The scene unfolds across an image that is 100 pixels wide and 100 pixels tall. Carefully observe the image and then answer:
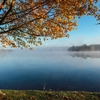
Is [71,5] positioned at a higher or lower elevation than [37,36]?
higher

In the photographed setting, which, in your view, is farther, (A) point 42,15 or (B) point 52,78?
(B) point 52,78

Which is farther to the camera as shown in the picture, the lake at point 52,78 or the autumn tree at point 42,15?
the lake at point 52,78

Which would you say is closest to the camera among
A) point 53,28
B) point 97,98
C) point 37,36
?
point 53,28

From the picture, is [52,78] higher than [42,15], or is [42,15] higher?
[42,15]

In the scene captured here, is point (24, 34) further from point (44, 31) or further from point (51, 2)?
point (51, 2)

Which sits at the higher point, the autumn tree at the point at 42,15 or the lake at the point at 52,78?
the autumn tree at the point at 42,15

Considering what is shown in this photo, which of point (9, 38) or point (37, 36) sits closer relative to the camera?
point (37, 36)

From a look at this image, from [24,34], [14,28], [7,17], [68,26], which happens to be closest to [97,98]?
[68,26]

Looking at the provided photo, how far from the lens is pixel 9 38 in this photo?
39.9 ft

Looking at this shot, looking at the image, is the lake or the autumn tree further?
the lake

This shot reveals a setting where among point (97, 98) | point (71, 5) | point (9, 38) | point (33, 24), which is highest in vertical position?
point (71, 5)

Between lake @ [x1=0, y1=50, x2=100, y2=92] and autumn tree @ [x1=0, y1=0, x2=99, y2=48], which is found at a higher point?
autumn tree @ [x1=0, y1=0, x2=99, y2=48]

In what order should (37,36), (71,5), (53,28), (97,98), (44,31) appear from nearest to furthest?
(71,5), (53,28), (44,31), (37,36), (97,98)

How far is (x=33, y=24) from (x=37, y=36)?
104 cm
